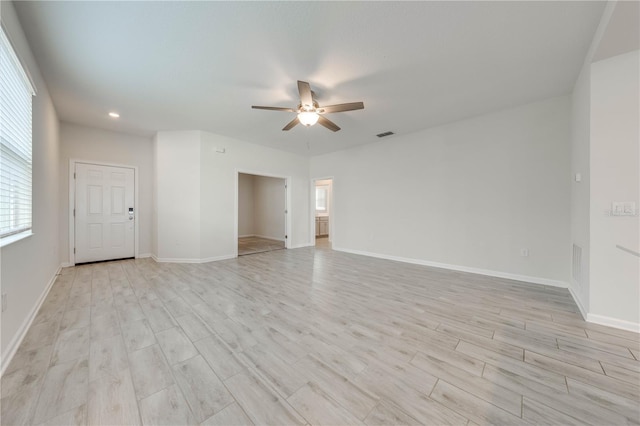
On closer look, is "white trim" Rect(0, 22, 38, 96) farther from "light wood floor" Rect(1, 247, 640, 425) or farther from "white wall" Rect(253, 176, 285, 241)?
"white wall" Rect(253, 176, 285, 241)

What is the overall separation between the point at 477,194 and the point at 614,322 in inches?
88.5

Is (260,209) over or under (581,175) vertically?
under

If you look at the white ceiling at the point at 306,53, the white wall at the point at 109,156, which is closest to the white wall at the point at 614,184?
the white ceiling at the point at 306,53

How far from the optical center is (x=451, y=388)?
4.69 ft

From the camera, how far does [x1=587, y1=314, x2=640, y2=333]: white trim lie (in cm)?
210

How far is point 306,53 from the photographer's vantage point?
234 centimetres

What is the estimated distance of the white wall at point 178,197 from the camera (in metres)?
4.72

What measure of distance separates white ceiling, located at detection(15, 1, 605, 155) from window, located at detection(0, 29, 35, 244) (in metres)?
0.43

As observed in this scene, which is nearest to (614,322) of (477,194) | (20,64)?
(477,194)

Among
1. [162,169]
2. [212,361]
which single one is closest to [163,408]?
[212,361]

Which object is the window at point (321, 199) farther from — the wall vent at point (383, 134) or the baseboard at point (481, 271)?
the wall vent at point (383, 134)

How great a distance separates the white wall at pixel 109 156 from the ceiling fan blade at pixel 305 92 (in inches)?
172

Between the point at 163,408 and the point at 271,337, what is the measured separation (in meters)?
0.85

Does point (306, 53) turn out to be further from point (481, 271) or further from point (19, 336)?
point (481, 271)
